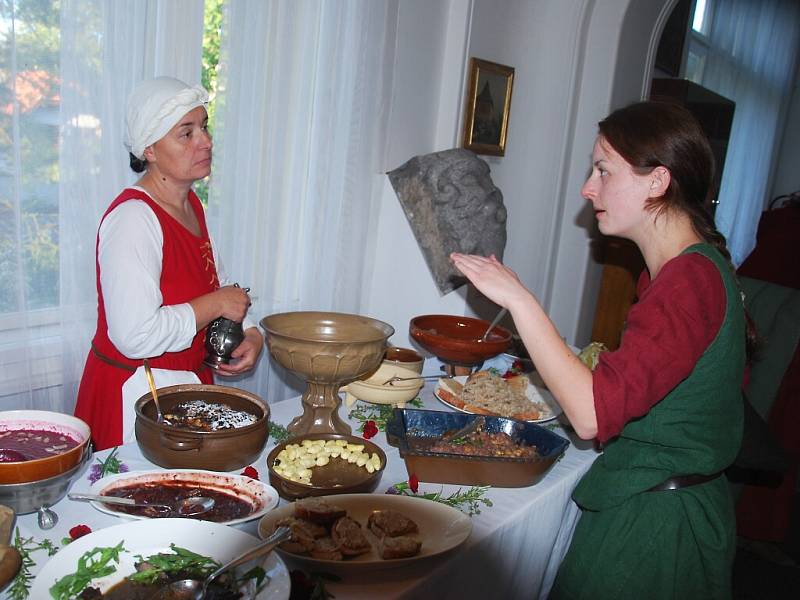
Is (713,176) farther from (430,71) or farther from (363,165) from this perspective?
(430,71)

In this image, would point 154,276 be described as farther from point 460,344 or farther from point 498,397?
point 498,397

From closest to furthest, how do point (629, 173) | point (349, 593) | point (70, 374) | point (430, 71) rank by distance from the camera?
point (349, 593), point (629, 173), point (70, 374), point (430, 71)

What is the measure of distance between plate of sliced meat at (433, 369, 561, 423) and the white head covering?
105 cm

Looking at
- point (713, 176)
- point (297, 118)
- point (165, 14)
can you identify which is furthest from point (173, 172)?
point (713, 176)

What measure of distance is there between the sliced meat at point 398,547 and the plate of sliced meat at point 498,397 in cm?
74

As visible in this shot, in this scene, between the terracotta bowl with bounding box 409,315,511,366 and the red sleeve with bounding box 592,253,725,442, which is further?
the terracotta bowl with bounding box 409,315,511,366

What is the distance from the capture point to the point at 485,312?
154 inches

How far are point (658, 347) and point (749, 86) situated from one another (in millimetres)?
6573

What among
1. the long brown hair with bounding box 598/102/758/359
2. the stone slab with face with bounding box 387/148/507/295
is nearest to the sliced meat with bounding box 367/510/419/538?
the long brown hair with bounding box 598/102/758/359

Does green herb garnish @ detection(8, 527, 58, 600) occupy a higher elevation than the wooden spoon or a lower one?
lower

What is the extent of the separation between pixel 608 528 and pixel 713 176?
796 millimetres

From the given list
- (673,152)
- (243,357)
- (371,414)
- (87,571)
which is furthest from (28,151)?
(673,152)

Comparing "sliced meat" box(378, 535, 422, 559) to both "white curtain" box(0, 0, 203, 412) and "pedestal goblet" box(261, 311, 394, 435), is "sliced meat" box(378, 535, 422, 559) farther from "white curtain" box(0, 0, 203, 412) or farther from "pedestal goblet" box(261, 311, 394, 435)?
"white curtain" box(0, 0, 203, 412)

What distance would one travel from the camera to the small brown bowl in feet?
4.67
